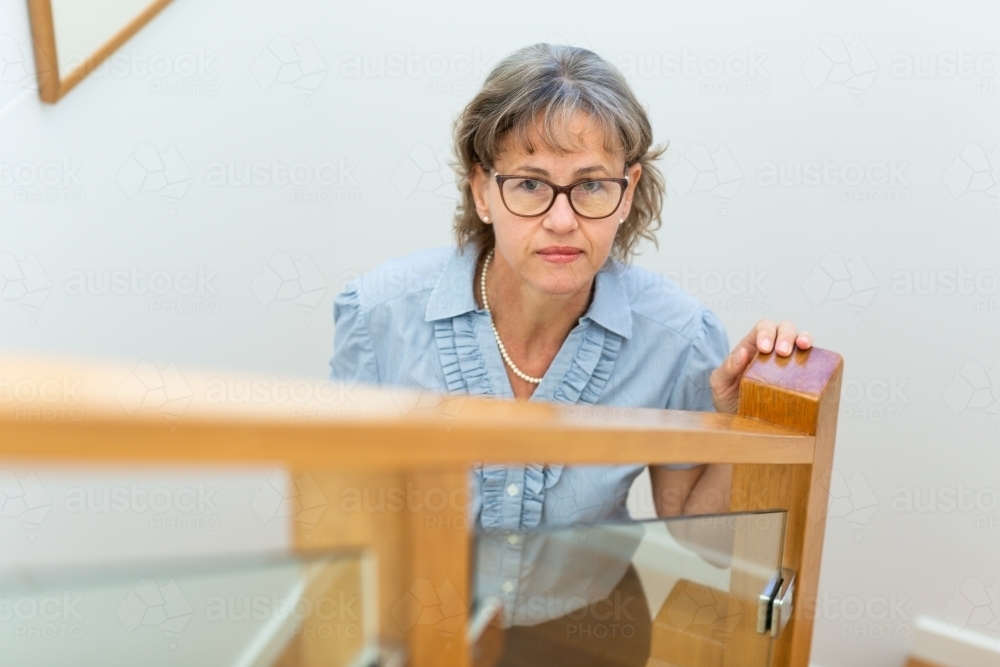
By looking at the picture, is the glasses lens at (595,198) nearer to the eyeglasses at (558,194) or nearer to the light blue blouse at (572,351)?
the eyeglasses at (558,194)

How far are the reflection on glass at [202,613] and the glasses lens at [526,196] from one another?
0.94 meters

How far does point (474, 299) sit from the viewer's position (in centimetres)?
170

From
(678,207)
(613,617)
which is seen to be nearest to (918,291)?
(678,207)

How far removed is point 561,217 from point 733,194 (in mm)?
1175

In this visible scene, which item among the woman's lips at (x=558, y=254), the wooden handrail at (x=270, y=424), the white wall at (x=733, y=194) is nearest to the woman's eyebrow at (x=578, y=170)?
the woman's lips at (x=558, y=254)

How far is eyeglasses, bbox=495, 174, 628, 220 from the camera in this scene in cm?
151

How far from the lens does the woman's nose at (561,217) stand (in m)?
1.48

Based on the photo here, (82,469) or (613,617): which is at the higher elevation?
(82,469)

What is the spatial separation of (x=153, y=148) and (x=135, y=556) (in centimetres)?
106

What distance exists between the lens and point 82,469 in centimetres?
40

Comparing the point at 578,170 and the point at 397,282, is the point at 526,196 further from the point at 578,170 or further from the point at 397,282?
the point at 397,282

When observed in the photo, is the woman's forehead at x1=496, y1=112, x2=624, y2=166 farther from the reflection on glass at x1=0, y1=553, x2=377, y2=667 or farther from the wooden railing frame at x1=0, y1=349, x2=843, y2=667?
the reflection on glass at x1=0, y1=553, x2=377, y2=667

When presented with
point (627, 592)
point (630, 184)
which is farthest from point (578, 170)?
point (627, 592)

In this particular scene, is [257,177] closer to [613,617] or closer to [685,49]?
[685,49]
